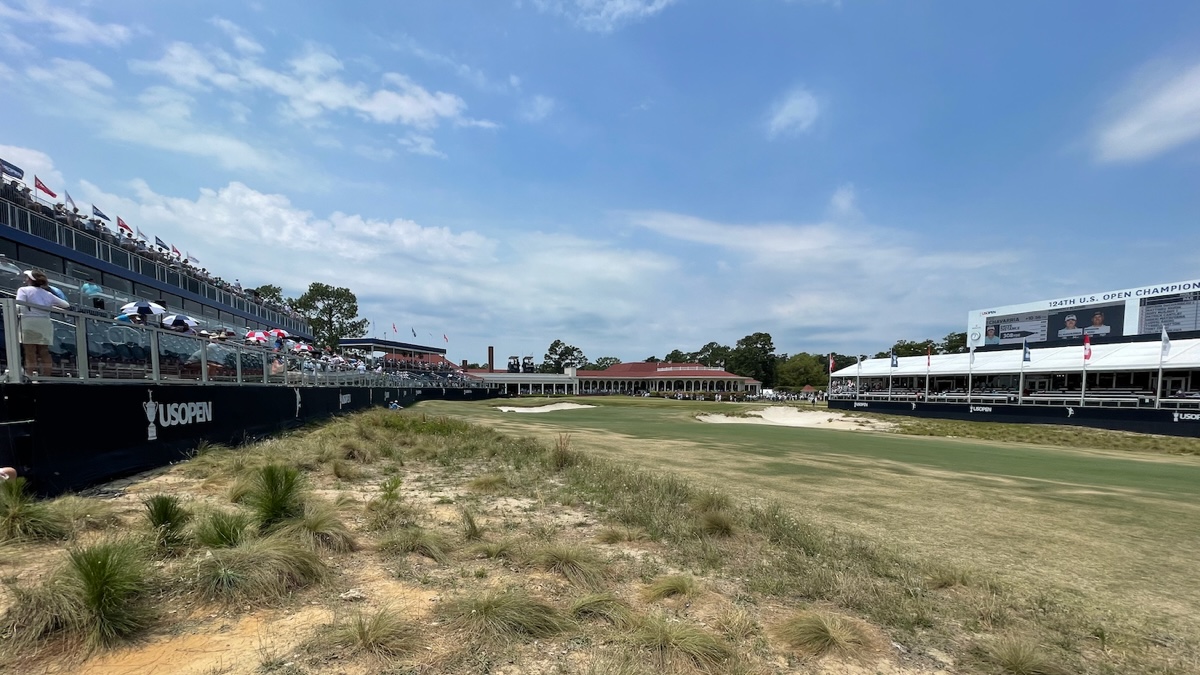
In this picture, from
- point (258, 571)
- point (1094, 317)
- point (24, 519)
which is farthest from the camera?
point (1094, 317)

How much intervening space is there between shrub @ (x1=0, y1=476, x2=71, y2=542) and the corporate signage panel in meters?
76.6

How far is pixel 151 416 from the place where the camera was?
9203 mm

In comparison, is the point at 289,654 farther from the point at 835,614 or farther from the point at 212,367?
the point at 212,367

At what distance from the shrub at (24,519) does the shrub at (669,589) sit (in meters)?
5.26

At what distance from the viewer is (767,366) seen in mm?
146625

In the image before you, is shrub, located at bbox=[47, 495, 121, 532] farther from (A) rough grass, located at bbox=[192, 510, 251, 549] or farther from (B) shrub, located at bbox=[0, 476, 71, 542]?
(A) rough grass, located at bbox=[192, 510, 251, 549]

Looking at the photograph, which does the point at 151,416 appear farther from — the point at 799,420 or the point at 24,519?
the point at 799,420

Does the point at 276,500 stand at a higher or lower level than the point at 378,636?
higher

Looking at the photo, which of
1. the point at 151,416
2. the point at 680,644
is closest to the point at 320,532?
the point at 680,644

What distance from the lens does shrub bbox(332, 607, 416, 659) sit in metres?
3.44

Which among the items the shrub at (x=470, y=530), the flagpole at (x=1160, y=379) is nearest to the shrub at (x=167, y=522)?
the shrub at (x=470, y=530)

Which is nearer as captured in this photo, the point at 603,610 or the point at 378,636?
the point at 378,636

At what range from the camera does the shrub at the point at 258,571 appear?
408 cm

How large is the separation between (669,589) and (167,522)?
4515mm
